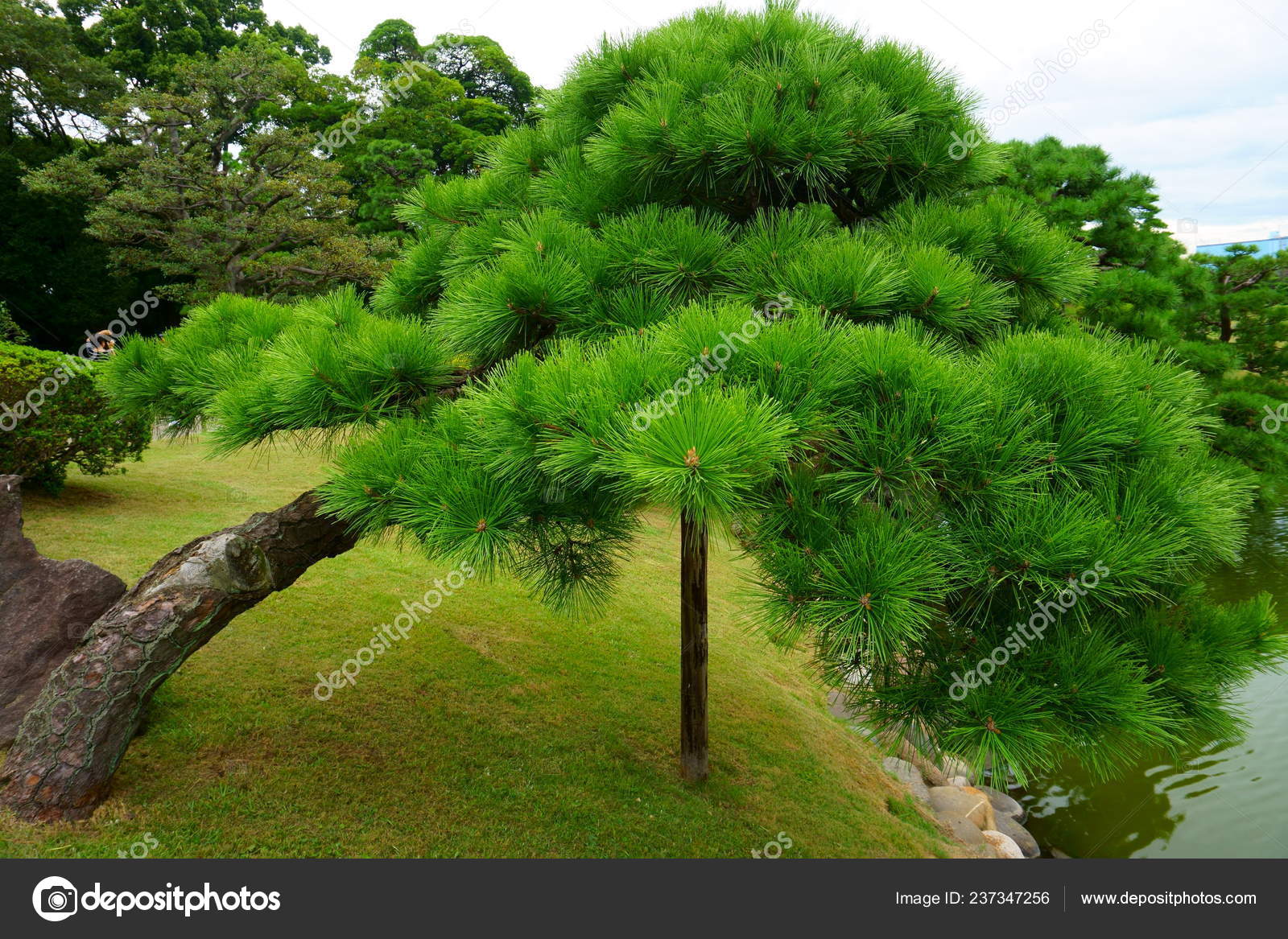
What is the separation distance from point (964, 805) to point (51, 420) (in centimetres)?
813

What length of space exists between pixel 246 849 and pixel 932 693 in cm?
263

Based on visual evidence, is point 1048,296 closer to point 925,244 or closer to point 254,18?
point 925,244

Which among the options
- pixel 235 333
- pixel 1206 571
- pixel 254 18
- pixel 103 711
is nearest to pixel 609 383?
pixel 1206 571

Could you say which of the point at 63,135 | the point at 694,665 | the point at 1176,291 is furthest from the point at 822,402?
the point at 63,135

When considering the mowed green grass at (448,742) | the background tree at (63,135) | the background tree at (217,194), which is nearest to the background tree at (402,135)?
the background tree at (217,194)

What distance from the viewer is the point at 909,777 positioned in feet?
18.8

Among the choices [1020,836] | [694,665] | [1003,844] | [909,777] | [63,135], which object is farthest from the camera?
[63,135]

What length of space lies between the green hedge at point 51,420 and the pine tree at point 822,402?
421 cm

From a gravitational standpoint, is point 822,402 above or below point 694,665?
above

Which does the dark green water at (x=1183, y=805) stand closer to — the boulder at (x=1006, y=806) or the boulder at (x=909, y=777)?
the boulder at (x=1006, y=806)

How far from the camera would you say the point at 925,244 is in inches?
86.8

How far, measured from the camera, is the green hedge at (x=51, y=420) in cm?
557
